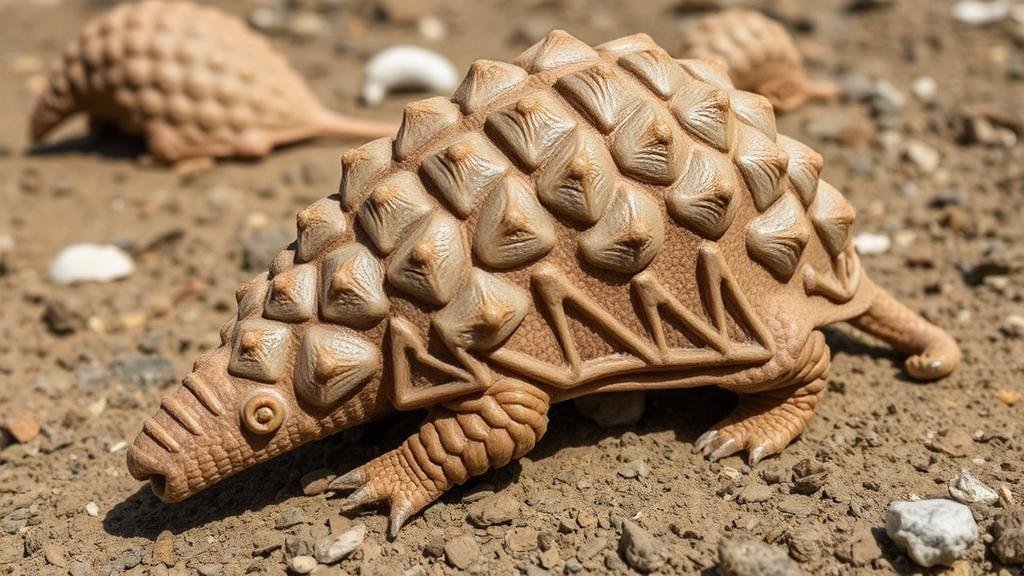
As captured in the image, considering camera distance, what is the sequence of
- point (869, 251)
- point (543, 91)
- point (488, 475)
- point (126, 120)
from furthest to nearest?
point (126, 120), point (869, 251), point (488, 475), point (543, 91)

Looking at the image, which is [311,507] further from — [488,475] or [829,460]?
[829,460]

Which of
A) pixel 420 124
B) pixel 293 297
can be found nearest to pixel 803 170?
pixel 420 124

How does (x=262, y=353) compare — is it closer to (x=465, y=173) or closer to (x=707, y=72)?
(x=465, y=173)

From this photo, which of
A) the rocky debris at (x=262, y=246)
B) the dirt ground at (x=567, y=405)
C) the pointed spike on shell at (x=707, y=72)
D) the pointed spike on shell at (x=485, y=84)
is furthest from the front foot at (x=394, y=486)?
the rocky debris at (x=262, y=246)

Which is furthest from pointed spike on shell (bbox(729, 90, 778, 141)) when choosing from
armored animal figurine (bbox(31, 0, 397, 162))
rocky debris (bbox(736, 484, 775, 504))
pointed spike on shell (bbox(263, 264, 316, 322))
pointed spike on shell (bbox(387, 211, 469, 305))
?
armored animal figurine (bbox(31, 0, 397, 162))

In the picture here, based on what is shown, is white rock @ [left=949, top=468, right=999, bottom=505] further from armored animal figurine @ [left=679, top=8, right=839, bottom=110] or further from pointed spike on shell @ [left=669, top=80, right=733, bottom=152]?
armored animal figurine @ [left=679, top=8, right=839, bottom=110]

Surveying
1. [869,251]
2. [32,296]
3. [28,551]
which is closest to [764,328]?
[869,251]
